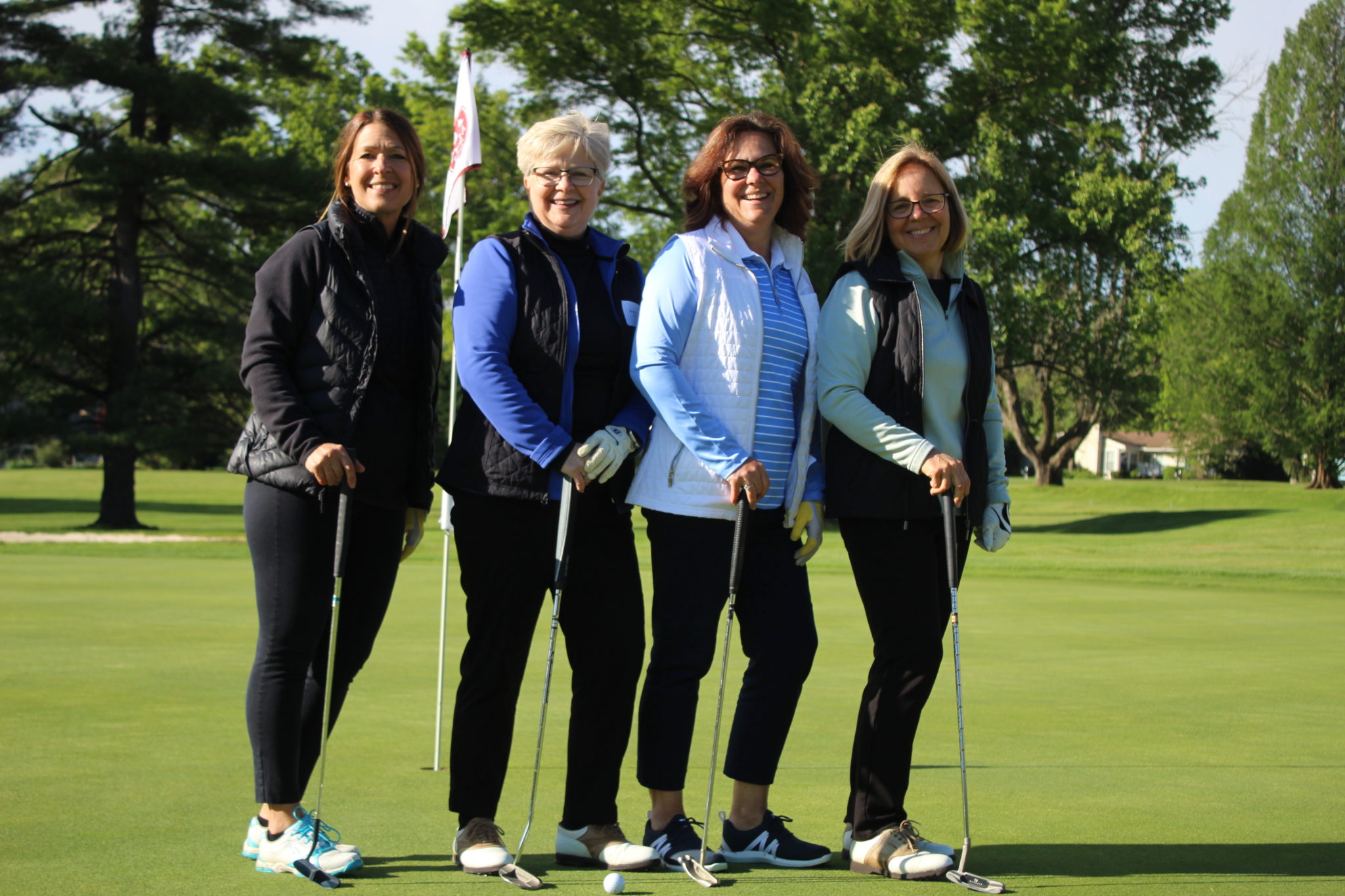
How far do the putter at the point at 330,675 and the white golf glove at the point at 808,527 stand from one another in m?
1.05

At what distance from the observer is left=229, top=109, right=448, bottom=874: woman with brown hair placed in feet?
9.33

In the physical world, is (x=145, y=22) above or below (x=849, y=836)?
above

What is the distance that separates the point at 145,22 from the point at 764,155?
2123 centimetres

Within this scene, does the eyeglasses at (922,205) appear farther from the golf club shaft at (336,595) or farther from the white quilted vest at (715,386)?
the golf club shaft at (336,595)

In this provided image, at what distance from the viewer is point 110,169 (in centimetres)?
2011

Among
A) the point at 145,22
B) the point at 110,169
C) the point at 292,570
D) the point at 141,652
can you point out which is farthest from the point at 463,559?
the point at 145,22

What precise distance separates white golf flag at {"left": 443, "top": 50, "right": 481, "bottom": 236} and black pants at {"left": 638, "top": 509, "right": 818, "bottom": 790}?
1.59 meters

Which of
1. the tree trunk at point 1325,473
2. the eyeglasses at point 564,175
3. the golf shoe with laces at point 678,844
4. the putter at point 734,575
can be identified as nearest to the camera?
the putter at point 734,575

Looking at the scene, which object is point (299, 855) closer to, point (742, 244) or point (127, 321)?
point (742, 244)

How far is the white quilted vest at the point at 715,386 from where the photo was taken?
303 centimetres

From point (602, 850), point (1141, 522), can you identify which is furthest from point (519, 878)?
point (1141, 522)

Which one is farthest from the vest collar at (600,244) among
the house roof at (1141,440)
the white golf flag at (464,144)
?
the house roof at (1141,440)

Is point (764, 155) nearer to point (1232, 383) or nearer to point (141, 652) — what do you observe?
point (141, 652)

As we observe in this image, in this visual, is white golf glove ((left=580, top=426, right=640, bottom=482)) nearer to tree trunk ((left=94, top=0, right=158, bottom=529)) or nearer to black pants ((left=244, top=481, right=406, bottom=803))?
black pants ((left=244, top=481, right=406, bottom=803))
